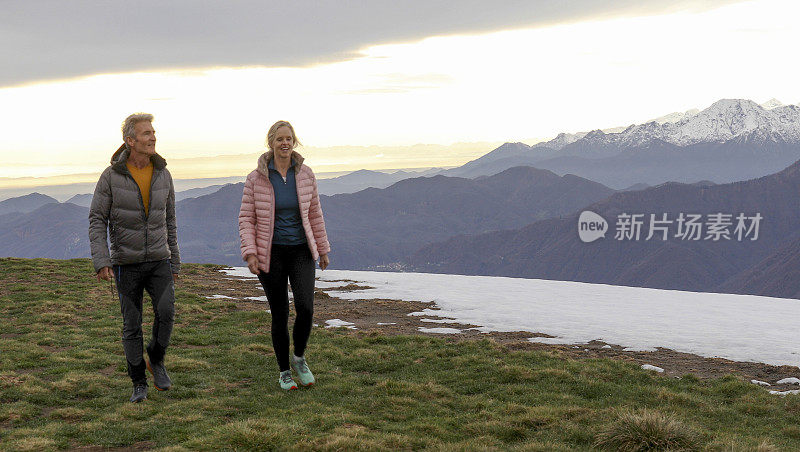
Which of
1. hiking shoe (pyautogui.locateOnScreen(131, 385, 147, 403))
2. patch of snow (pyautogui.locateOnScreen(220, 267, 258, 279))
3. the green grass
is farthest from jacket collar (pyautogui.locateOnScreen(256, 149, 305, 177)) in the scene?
patch of snow (pyautogui.locateOnScreen(220, 267, 258, 279))

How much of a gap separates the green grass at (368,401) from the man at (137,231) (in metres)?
1.09

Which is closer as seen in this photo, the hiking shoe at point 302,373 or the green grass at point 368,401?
the green grass at point 368,401

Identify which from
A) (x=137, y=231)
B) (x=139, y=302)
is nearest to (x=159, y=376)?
(x=139, y=302)

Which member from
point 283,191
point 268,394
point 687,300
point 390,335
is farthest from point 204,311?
point 687,300

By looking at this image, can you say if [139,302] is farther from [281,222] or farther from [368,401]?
[368,401]

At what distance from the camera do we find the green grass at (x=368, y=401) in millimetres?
6562

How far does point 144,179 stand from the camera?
7625mm

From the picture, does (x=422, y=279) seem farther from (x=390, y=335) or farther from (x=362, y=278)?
(x=390, y=335)

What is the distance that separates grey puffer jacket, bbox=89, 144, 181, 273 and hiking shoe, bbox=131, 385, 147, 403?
178cm

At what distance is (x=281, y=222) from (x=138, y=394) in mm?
2974

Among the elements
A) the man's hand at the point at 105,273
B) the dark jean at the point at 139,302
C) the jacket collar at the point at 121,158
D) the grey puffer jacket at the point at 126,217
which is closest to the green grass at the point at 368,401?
the dark jean at the point at 139,302

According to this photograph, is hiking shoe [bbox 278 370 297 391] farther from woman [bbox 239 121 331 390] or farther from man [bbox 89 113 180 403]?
man [bbox 89 113 180 403]

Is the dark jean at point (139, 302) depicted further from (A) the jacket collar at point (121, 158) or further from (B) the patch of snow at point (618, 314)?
(B) the patch of snow at point (618, 314)

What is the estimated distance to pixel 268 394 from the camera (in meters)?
8.49
